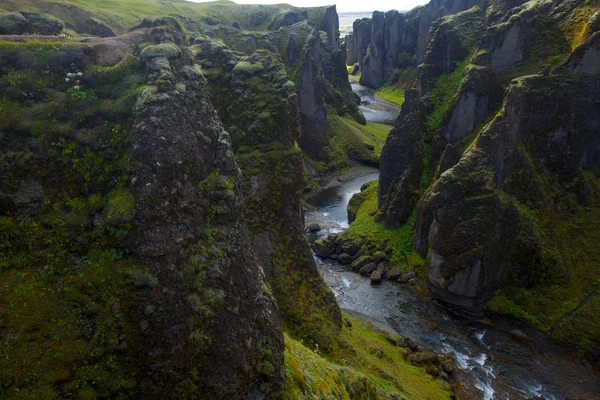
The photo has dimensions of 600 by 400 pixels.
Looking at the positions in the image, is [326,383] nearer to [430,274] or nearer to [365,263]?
[430,274]

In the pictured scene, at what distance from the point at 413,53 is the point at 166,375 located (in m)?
191

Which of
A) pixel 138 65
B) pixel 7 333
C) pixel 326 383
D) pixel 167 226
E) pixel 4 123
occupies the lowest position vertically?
pixel 326 383

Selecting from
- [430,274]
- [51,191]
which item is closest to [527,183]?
[430,274]

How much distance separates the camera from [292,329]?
27.1 metres

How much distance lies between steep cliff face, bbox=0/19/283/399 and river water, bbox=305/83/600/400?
29.3 metres

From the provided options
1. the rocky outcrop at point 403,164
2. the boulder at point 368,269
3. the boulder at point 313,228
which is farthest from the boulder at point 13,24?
the boulder at point 313,228

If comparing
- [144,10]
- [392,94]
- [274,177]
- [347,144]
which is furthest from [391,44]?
[274,177]

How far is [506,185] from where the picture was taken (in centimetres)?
4819

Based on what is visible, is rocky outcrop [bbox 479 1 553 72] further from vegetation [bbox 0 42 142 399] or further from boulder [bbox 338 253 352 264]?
vegetation [bbox 0 42 142 399]

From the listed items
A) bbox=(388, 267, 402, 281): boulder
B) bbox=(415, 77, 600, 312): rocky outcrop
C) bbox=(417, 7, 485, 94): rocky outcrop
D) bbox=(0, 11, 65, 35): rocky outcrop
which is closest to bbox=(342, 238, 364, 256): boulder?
bbox=(388, 267, 402, 281): boulder

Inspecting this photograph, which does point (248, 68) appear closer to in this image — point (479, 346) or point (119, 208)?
point (119, 208)

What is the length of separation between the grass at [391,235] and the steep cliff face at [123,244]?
138ft

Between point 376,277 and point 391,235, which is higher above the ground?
point 391,235

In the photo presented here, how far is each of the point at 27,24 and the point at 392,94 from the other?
16704 centimetres
